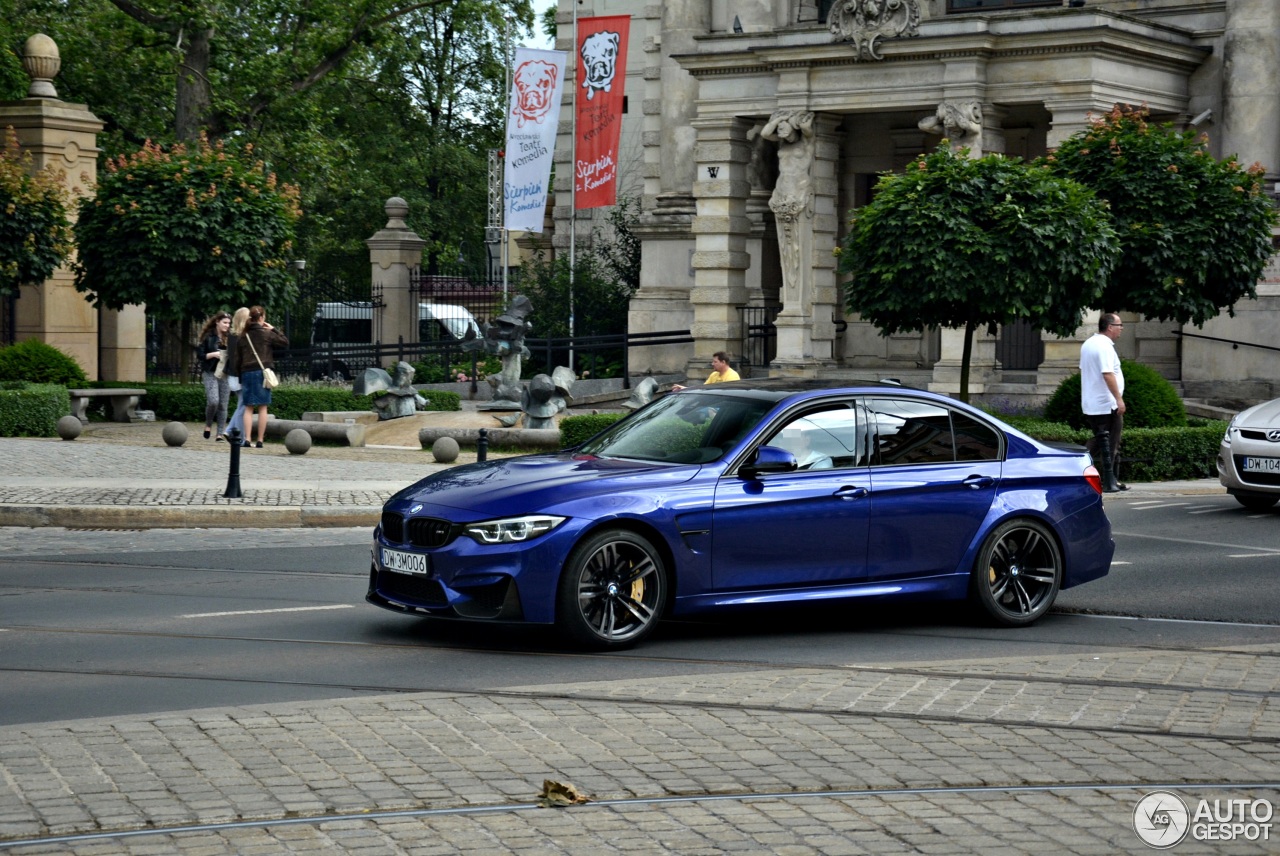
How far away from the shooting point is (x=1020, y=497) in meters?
10.8

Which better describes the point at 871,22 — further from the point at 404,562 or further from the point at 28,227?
the point at 404,562

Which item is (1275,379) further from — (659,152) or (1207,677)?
(1207,677)

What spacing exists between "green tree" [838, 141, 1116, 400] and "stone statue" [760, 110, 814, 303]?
7455mm

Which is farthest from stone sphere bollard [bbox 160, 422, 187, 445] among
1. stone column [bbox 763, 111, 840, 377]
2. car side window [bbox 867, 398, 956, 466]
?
car side window [bbox 867, 398, 956, 466]

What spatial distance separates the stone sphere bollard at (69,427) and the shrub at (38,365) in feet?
15.4

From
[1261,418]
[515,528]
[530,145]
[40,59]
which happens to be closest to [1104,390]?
[1261,418]

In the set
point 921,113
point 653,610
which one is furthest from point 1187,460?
point 653,610

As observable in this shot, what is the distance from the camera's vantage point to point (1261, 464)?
693 inches

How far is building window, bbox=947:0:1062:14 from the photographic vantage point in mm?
31969

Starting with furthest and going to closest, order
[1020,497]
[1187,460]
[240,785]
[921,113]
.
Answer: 1. [921,113]
2. [1187,460]
3. [1020,497]
4. [240,785]

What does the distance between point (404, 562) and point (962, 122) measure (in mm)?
20428

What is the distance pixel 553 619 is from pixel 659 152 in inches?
1140

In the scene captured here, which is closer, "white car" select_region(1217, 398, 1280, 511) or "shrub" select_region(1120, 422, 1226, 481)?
"white car" select_region(1217, 398, 1280, 511)

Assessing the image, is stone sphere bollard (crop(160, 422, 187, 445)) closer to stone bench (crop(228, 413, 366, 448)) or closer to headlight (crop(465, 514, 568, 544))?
stone bench (crop(228, 413, 366, 448))
